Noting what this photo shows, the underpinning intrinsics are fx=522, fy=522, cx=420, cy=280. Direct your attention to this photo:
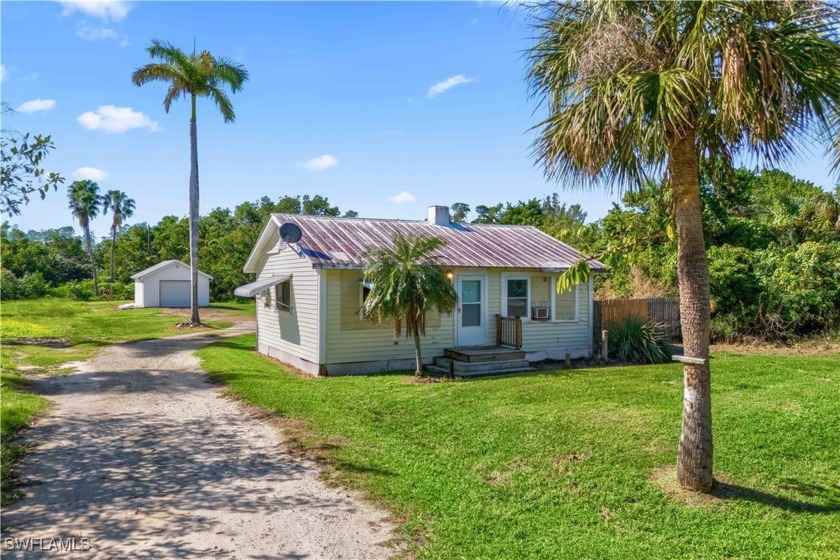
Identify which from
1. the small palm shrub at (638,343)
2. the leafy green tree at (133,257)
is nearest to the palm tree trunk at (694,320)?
the small palm shrub at (638,343)

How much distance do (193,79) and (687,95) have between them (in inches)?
913

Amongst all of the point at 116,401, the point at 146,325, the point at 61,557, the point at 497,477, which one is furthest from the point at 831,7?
the point at 146,325

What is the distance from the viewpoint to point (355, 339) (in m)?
12.7

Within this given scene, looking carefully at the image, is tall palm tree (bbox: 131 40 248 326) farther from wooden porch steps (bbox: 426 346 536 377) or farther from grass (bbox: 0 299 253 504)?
wooden porch steps (bbox: 426 346 536 377)

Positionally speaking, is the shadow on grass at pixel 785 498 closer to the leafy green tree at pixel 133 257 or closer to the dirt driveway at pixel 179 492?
the dirt driveway at pixel 179 492

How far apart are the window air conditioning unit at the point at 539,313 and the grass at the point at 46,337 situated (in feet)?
37.3

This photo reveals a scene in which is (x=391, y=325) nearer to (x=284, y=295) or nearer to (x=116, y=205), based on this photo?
(x=284, y=295)

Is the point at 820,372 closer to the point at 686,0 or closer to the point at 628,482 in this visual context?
the point at 628,482

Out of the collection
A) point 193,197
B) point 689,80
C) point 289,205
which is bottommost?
point 689,80

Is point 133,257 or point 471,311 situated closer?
point 471,311

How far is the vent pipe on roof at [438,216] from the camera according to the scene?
17047mm

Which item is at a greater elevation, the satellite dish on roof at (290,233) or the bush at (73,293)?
the satellite dish on roof at (290,233)

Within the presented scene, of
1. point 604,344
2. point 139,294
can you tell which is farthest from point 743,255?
point 139,294

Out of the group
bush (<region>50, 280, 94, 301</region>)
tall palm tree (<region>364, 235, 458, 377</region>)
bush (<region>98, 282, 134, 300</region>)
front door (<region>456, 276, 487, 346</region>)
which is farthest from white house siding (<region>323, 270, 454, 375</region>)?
bush (<region>50, 280, 94, 301</region>)
